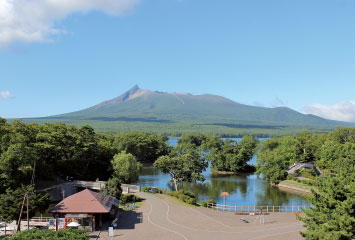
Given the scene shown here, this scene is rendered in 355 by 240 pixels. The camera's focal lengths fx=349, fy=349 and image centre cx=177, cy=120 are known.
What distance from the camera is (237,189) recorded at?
60.6 metres

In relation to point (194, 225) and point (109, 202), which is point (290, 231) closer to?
point (194, 225)

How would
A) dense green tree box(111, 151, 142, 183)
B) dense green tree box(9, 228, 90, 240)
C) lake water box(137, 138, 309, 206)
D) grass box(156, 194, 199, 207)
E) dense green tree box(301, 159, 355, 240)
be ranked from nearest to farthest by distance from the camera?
1. dense green tree box(9, 228, 90, 240)
2. dense green tree box(301, 159, 355, 240)
3. grass box(156, 194, 199, 207)
4. lake water box(137, 138, 309, 206)
5. dense green tree box(111, 151, 142, 183)

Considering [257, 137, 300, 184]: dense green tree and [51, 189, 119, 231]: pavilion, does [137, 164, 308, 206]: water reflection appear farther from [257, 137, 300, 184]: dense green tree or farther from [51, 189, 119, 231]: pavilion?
[51, 189, 119, 231]: pavilion

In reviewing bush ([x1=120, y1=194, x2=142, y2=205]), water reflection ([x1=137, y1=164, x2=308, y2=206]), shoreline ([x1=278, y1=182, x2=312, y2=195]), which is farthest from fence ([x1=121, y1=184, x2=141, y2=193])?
shoreline ([x1=278, y1=182, x2=312, y2=195])

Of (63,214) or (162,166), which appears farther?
(162,166)

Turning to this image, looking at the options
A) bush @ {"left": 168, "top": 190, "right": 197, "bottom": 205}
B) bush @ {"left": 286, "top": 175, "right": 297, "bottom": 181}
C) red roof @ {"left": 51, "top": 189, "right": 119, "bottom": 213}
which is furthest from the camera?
bush @ {"left": 286, "top": 175, "right": 297, "bottom": 181}

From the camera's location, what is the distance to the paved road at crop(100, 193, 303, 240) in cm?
2819

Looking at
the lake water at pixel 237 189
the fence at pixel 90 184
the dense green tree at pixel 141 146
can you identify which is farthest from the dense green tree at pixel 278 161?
the dense green tree at pixel 141 146

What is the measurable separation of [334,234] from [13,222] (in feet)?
85.6

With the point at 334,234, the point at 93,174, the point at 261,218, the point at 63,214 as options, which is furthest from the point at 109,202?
the point at 93,174

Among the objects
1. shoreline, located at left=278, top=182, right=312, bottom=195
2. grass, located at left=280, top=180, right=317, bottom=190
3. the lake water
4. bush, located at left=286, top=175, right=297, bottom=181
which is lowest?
the lake water

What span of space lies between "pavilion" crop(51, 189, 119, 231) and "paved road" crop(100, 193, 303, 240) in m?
1.94

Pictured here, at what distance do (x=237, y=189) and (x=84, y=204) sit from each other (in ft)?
116

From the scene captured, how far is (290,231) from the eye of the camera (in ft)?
96.5
